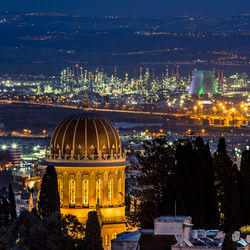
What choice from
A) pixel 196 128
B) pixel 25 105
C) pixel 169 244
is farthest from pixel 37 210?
pixel 25 105

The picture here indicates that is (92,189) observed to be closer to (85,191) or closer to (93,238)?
(85,191)

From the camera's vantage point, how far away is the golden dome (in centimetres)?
2792

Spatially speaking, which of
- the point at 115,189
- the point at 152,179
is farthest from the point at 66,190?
the point at 152,179

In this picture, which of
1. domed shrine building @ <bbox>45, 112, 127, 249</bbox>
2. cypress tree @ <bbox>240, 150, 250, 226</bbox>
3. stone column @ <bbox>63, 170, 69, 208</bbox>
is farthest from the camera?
stone column @ <bbox>63, 170, 69, 208</bbox>

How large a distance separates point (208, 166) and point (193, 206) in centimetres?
197

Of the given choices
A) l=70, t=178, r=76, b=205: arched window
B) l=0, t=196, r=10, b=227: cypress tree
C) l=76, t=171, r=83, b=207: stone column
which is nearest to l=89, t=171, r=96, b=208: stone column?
l=76, t=171, r=83, b=207: stone column

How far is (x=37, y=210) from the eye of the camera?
2717 cm

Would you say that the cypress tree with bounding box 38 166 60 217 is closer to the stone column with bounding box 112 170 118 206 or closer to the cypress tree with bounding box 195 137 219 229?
the stone column with bounding box 112 170 118 206

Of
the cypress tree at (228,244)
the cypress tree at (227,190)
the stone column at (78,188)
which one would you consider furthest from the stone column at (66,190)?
the cypress tree at (228,244)

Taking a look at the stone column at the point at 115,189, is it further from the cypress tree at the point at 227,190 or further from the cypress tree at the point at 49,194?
the cypress tree at the point at 227,190

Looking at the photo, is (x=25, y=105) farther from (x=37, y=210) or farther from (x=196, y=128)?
(x=37, y=210)

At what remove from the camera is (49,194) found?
26.6 metres

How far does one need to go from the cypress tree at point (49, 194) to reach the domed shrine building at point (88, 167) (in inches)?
38.8

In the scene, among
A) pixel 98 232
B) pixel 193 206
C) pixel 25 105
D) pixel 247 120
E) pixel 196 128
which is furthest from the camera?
pixel 25 105
